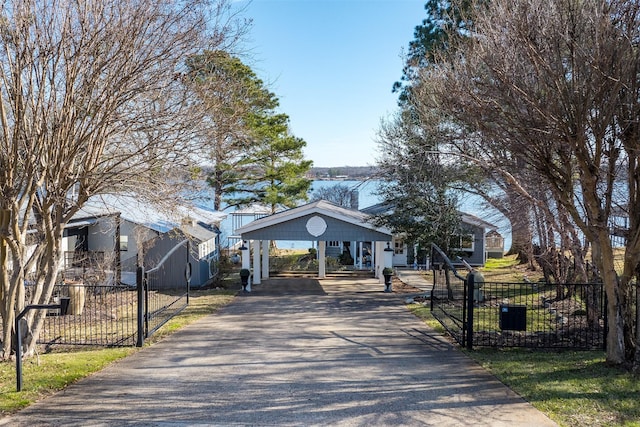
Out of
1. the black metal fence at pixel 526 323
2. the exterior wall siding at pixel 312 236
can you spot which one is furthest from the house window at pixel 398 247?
the black metal fence at pixel 526 323

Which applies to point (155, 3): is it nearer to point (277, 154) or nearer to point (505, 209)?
point (505, 209)

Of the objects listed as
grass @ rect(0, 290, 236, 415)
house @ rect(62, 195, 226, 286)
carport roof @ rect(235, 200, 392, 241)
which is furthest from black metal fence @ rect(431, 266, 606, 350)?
house @ rect(62, 195, 226, 286)

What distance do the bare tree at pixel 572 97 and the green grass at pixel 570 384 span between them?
0.61m

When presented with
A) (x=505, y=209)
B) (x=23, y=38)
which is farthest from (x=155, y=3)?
(x=505, y=209)

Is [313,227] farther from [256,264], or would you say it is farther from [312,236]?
[256,264]

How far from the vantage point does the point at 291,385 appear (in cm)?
636

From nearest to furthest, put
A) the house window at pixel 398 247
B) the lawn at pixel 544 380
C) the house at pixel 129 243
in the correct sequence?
the lawn at pixel 544 380 → the house at pixel 129 243 → the house window at pixel 398 247

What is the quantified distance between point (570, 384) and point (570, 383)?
0.05 meters

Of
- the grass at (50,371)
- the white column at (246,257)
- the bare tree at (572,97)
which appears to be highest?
the bare tree at (572,97)

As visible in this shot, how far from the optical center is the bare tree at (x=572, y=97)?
6164mm

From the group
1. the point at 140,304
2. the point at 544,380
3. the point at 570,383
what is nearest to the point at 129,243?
the point at 140,304

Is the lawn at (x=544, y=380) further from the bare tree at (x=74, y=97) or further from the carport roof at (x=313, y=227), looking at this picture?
the carport roof at (x=313, y=227)

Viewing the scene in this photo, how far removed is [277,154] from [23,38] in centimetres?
2019

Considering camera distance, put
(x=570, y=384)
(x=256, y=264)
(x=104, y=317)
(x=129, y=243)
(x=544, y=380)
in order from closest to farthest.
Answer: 1. (x=570, y=384)
2. (x=544, y=380)
3. (x=104, y=317)
4. (x=256, y=264)
5. (x=129, y=243)
